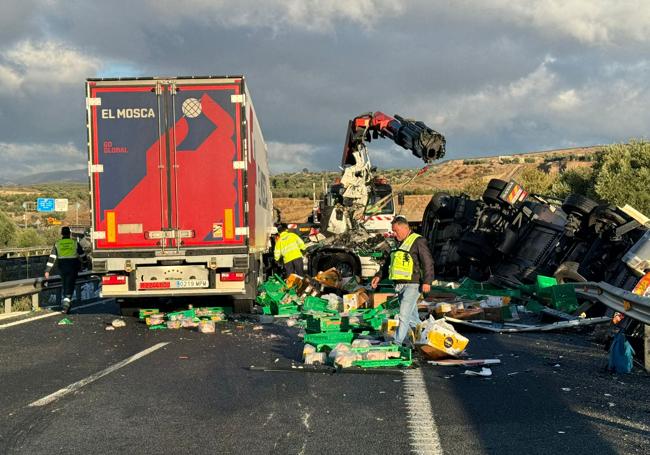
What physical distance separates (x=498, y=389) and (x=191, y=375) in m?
3.18

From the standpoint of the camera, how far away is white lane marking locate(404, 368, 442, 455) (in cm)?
525

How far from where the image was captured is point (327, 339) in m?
9.59

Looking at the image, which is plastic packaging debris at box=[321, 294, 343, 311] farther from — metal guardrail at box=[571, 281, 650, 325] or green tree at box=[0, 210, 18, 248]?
green tree at box=[0, 210, 18, 248]

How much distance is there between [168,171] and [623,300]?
6879mm

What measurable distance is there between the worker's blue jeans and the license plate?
150 inches

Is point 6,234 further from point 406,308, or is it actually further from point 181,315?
point 406,308

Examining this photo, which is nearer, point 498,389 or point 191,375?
point 498,389

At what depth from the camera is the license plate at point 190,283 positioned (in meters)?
12.2

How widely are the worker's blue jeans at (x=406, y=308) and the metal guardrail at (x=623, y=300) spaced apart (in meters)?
2.39

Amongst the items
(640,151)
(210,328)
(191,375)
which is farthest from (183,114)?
(640,151)

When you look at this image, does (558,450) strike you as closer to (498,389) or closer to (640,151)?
(498,389)

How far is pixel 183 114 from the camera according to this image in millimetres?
11984

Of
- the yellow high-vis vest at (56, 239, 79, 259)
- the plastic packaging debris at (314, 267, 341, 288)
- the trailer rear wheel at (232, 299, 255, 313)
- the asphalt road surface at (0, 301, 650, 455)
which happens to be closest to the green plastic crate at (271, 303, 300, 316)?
the trailer rear wheel at (232, 299, 255, 313)

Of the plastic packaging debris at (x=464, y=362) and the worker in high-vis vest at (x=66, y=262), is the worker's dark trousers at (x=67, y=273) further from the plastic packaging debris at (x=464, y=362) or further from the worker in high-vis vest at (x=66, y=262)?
the plastic packaging debris at (x=464, y=362)
